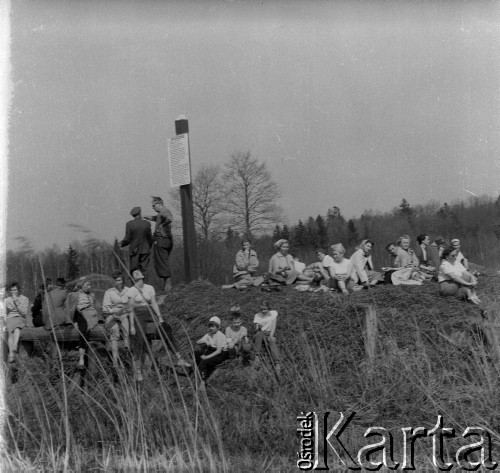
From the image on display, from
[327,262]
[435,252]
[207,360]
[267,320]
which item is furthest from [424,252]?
[207,360]

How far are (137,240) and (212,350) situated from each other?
11.2 ft

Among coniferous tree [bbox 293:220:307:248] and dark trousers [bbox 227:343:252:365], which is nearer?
dark trousers [bbox 227:343:252:365]

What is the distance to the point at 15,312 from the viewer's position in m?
8.85

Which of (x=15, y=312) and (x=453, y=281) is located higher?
(x=15, y=312)

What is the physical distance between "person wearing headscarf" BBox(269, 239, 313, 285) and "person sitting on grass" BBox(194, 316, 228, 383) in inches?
87.7

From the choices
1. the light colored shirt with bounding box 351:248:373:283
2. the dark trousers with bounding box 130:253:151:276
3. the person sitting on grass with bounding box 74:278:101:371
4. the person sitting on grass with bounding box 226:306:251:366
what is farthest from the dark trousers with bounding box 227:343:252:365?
the dark trousers with bounding box 130:253:151:276

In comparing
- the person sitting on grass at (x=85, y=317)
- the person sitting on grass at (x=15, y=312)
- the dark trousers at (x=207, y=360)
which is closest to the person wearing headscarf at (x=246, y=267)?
the dark trousers at (x=207, y=360)

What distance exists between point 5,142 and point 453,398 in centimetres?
478

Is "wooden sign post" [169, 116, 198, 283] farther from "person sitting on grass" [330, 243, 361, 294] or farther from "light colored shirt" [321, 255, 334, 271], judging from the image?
"person sitting on grass" [330, 243, 361, 294]

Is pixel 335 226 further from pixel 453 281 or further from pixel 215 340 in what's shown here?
pixel 215 340

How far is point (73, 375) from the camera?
23.3 ft

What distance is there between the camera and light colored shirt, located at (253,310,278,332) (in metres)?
9.30

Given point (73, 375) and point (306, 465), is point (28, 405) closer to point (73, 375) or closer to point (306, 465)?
point (73, 375)

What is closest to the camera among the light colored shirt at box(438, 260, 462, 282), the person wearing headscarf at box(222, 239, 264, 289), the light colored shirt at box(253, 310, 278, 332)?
the light colored shirt at box(253, 310, 278, 332)
